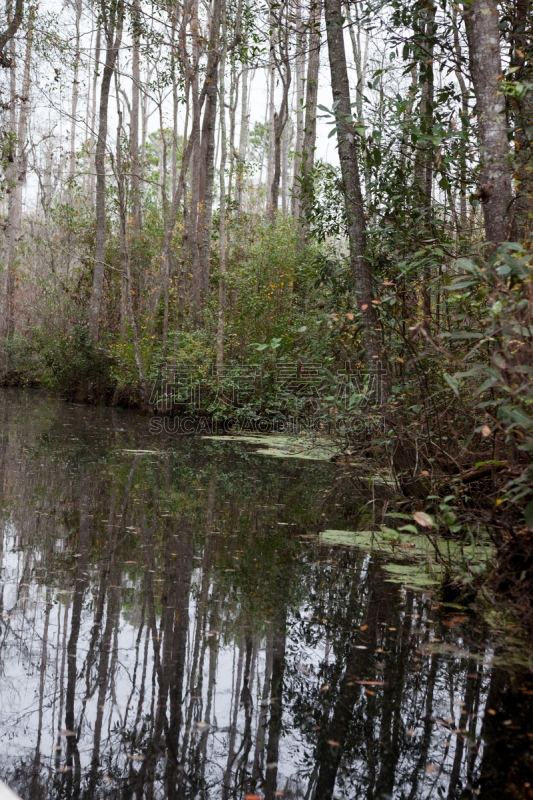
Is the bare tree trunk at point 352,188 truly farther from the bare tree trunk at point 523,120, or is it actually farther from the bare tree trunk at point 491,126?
the bare tree trunk at point 491,126

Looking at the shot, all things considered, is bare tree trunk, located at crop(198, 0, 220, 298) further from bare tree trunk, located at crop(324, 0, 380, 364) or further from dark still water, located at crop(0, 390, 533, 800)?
dark still water, located at crop(0, 390, 533, 800)

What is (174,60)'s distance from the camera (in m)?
16.0

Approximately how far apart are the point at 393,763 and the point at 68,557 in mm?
2935

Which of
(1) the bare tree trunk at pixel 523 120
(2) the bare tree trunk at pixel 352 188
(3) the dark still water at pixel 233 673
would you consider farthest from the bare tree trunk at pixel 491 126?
(3) the dark still water at pixel 233 673

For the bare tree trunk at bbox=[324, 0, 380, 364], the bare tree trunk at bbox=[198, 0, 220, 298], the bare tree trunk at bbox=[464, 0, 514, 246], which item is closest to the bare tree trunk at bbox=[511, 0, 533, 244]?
the bare tree trunk at bbox=[464, 0, 514, 246]

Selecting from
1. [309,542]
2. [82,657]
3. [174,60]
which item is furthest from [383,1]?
[174,60]

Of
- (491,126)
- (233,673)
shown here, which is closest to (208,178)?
(491,126)

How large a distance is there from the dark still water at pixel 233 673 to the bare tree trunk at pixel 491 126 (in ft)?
8.41

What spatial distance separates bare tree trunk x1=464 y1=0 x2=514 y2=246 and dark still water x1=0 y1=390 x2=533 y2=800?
2565mm

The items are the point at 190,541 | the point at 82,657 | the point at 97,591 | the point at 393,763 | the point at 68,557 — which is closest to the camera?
the point at 393,763

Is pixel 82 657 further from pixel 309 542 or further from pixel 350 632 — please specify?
pixel 309 542

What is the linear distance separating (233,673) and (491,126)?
152 inches

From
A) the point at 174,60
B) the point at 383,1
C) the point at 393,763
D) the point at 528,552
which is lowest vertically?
the point at 393,763

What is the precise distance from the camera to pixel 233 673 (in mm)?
3105
